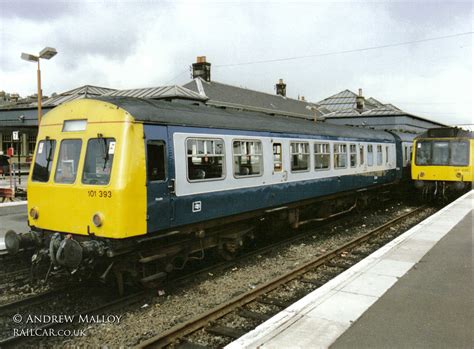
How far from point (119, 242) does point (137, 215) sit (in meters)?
0.47

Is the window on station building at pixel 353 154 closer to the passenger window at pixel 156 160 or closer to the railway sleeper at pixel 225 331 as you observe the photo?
the passenger window at pixel 156 160

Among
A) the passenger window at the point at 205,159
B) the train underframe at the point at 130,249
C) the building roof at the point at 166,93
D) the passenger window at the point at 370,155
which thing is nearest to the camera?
the train underframe at the point at 130,249

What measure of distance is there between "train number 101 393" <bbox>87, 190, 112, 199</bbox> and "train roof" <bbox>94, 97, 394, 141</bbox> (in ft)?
3.92

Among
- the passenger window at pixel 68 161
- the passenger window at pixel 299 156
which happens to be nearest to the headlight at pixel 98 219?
the passenger window at pixel 68 161

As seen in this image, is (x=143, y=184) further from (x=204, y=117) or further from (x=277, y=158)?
(x=277, y=158)

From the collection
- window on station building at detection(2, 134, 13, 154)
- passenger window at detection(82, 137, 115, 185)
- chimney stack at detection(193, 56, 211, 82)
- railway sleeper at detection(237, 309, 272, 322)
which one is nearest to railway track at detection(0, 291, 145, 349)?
railway sleeper at detection(237, 309, 272, 322)

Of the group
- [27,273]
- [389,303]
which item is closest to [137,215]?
[27,273]

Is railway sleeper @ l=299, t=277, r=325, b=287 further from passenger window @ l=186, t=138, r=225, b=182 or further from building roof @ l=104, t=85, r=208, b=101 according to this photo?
building roof @ l=104, t=85, r=208, b=101

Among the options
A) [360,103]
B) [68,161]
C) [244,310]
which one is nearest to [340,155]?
[244,310]

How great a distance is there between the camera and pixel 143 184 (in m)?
6.64

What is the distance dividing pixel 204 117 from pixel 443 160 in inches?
530

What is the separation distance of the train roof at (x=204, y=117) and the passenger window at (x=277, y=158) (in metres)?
0.38

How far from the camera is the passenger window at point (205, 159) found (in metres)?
7.62

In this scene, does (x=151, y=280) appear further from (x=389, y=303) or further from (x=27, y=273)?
(x=389, y=303)
